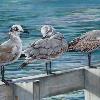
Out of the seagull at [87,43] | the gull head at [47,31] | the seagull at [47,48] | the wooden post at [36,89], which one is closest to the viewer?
the wooden post at [36,89]

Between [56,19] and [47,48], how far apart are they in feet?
5.03

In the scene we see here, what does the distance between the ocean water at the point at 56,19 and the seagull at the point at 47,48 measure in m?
0.70

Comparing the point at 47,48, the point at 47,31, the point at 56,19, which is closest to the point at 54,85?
the point at 47,48

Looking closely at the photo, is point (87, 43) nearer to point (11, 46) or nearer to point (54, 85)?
point (54, 85)

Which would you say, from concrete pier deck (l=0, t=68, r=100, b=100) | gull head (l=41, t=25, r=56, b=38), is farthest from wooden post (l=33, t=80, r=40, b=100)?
gull head (l=41, t=25, r=56, b=38)

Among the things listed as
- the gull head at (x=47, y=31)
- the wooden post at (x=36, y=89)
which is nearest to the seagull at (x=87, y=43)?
the gull head at (x=47, y=31)

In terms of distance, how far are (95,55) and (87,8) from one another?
78 cm

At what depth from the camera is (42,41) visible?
661 cm

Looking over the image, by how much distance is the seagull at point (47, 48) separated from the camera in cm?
645

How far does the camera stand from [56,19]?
808cm

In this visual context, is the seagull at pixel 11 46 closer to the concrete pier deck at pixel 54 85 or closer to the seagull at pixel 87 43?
the concrete pier deck at pixel 54 85

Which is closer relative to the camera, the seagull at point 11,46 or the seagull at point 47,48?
the seagull at point 11,46

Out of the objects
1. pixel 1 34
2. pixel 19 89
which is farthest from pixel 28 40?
pixel 19 89

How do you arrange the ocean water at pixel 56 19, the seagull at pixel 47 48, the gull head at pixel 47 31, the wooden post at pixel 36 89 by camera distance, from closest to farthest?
1. the wooden post at pixel 36 89
2. the seagull at pixel 47 48
3. the gull head at pixel 47 31
4. the ocean water at pixel 56 19
